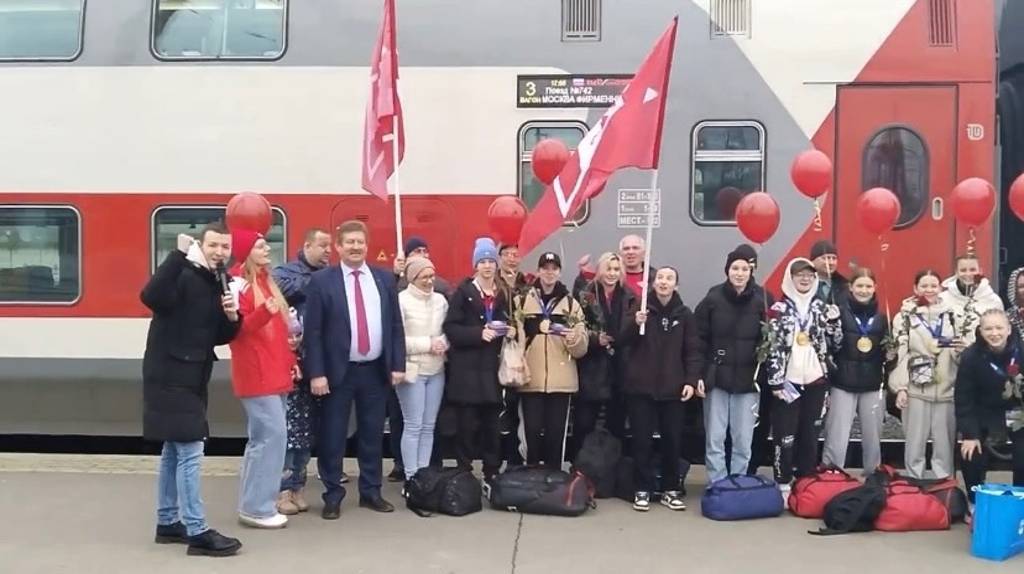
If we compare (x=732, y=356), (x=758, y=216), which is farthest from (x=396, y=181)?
(x=732, y=356)

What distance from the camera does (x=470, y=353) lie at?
21.5ft

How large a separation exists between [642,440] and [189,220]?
3799 millimetres

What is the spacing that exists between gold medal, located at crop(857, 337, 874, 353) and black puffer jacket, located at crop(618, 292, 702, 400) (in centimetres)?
103

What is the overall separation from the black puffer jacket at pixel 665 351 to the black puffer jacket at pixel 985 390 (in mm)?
1558

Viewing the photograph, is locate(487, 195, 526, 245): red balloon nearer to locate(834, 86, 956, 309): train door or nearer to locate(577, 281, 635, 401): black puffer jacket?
locate(577, 281, 635, 401): black puffer jacket

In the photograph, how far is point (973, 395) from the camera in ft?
19.8

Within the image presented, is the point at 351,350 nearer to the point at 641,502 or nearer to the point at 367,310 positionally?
the point at 367,310

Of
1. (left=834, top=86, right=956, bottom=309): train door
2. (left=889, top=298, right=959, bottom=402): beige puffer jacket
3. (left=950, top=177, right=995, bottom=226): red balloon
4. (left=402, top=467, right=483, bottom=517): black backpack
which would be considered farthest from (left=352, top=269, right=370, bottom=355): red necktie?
(left=950, top=177, right=995, bottom=226): red balloon

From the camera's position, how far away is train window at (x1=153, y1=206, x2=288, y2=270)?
7664mm

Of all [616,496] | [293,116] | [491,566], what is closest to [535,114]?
[293,116]

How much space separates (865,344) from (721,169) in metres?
1.68

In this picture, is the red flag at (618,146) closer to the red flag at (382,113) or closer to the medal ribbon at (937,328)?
the red flag at (382,113)

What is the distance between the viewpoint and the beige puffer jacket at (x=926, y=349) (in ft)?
21.0

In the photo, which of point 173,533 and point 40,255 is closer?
point 173,533
